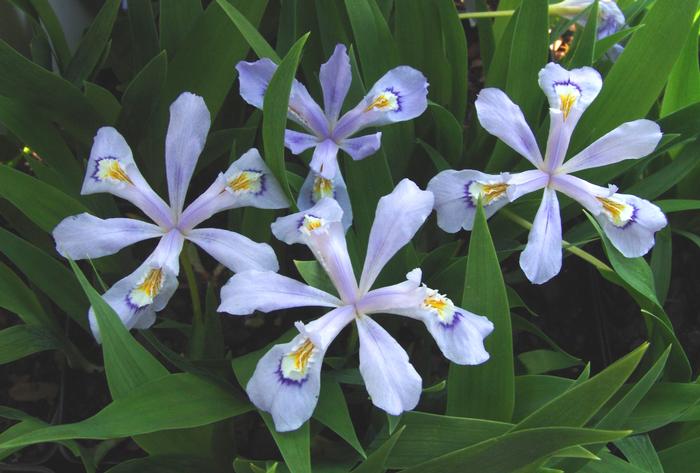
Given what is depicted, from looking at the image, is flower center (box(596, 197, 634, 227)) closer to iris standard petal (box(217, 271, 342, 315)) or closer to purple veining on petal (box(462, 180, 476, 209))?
purple veining on petal (box(462, 180, 476, 209))

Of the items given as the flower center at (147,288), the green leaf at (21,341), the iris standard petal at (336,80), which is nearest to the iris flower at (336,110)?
the iris standard petal at (336,80)

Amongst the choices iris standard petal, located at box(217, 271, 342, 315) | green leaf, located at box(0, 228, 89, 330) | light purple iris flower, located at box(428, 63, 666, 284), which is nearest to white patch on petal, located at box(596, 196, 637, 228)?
light purple iris flower, located at box(428, 63, 666, 284)

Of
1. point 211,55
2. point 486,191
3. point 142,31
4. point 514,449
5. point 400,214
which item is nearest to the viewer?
point 514,449

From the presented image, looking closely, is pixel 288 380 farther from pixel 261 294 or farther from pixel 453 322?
pixel 453 322

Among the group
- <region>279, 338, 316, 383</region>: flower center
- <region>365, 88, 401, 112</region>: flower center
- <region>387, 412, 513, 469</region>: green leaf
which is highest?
<region>365, 88, 401, 112</region>: flower center

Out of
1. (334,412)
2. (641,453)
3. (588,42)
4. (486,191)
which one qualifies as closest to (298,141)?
(486,191)

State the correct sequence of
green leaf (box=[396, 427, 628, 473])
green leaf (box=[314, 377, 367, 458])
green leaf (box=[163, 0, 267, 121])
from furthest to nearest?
green leaf (box=[163, 0, 267, 121]) → green leaf (box=[314, 377, 367, 458]) → green leaf (box=[396, 427, 628, 473])

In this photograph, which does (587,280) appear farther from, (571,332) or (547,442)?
(547,442)
